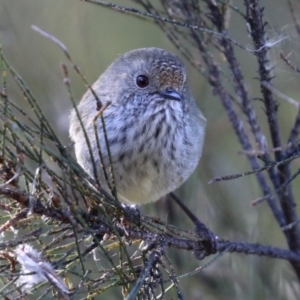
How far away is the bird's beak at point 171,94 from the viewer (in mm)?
3006

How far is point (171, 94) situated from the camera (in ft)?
9.95

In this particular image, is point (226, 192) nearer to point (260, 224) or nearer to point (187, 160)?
point (260, 224)

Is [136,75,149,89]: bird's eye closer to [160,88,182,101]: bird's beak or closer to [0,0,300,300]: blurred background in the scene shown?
[160,88,182,101]: bird's beak

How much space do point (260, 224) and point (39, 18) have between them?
2.78 metres

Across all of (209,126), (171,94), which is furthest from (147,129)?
(209,126)

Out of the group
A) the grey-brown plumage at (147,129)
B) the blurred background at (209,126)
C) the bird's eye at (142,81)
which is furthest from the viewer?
the blurred background at (209,126)

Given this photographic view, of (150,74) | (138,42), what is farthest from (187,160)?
(138,42)

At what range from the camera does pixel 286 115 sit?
15.1 feet

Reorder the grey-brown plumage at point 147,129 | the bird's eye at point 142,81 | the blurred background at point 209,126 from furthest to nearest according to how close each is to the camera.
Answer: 1. the blurred background at point 209,126
2. the bird's eye at point 142,81
3. the grey-brown plumage at point 147,129

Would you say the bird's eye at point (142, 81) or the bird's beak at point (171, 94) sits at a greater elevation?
the bird's eye at point (142, 81)

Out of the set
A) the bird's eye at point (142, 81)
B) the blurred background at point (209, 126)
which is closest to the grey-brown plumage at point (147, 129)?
the bird's eye at point (142, 81)

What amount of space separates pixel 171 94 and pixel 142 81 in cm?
20

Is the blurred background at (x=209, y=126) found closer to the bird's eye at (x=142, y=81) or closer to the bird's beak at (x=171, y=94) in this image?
the bird's beak at (x=171, y=94)

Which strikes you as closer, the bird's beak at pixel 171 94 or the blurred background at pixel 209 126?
the bird's beak at pixel 171 94
